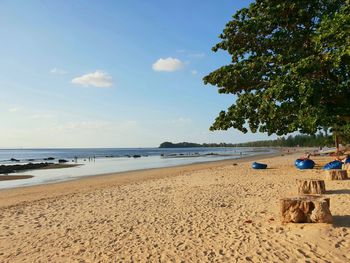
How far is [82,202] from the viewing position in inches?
531

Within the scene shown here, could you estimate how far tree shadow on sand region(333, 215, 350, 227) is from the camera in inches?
304

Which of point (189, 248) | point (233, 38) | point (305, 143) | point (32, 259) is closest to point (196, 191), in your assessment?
point (233, 38)

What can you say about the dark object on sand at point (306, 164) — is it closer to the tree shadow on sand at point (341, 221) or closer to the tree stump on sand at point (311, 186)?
the tree stump on sand at point (311, 186)

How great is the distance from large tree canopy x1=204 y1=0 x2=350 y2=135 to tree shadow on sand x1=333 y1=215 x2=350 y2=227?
4.05 m

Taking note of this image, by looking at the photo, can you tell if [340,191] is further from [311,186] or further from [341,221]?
[341,221]

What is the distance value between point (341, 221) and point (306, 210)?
99 cm

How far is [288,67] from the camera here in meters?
12.2

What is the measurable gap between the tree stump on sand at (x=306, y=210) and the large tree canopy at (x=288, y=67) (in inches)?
168

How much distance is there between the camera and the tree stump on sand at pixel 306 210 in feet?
25.1

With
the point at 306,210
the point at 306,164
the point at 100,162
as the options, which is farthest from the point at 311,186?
the point at 100,162

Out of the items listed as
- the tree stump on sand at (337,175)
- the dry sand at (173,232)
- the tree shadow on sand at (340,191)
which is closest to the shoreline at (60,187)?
the dry sand at (173,232)

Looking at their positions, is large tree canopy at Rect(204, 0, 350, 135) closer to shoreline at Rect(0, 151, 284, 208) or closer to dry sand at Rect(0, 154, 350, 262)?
dry sand at Rect(0, 154, 350, 262)

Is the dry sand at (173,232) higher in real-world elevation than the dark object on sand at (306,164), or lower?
lower

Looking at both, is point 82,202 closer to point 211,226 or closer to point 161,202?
point 161,202
